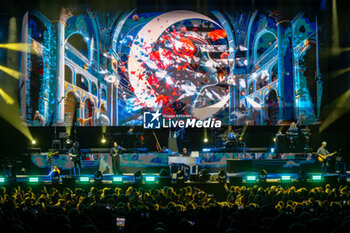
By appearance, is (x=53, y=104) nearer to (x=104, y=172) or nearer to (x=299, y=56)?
(x=104, y=172)

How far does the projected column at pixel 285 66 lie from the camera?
54.8 ft

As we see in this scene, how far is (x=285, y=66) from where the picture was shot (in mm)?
16781

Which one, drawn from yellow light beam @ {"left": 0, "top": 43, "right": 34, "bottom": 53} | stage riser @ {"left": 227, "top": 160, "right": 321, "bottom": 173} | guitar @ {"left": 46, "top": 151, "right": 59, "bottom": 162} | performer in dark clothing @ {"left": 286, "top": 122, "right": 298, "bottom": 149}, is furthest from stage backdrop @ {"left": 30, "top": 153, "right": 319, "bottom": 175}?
yellow light beam @ {"left": 0, "top": 43, "right": 34, "bottom": 53}

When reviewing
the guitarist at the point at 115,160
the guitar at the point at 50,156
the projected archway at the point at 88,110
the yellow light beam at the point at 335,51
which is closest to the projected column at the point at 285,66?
the yellow light beam at the point at 335,51

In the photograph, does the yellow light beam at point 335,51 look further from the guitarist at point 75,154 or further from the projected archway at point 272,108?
the guitarist at point 75,154

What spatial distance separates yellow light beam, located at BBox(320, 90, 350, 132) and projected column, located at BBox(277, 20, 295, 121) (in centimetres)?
192

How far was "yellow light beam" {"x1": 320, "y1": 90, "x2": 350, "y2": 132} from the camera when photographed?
15.3 metres

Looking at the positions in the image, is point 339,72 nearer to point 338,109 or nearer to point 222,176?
point 338,109

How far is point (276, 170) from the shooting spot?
13047mm

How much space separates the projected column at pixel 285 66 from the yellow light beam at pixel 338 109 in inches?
75.5

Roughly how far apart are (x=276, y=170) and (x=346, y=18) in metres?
8.43

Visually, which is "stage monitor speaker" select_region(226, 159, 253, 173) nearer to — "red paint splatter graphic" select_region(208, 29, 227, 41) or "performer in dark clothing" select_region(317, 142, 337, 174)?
"performer in dark clothing" select_region(317, 142, 337, 174)

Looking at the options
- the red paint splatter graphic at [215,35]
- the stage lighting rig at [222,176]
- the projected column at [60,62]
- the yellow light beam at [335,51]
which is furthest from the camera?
the red paint splatter graphic at [215,35]

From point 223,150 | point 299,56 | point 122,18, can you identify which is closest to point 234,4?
point 299,56
